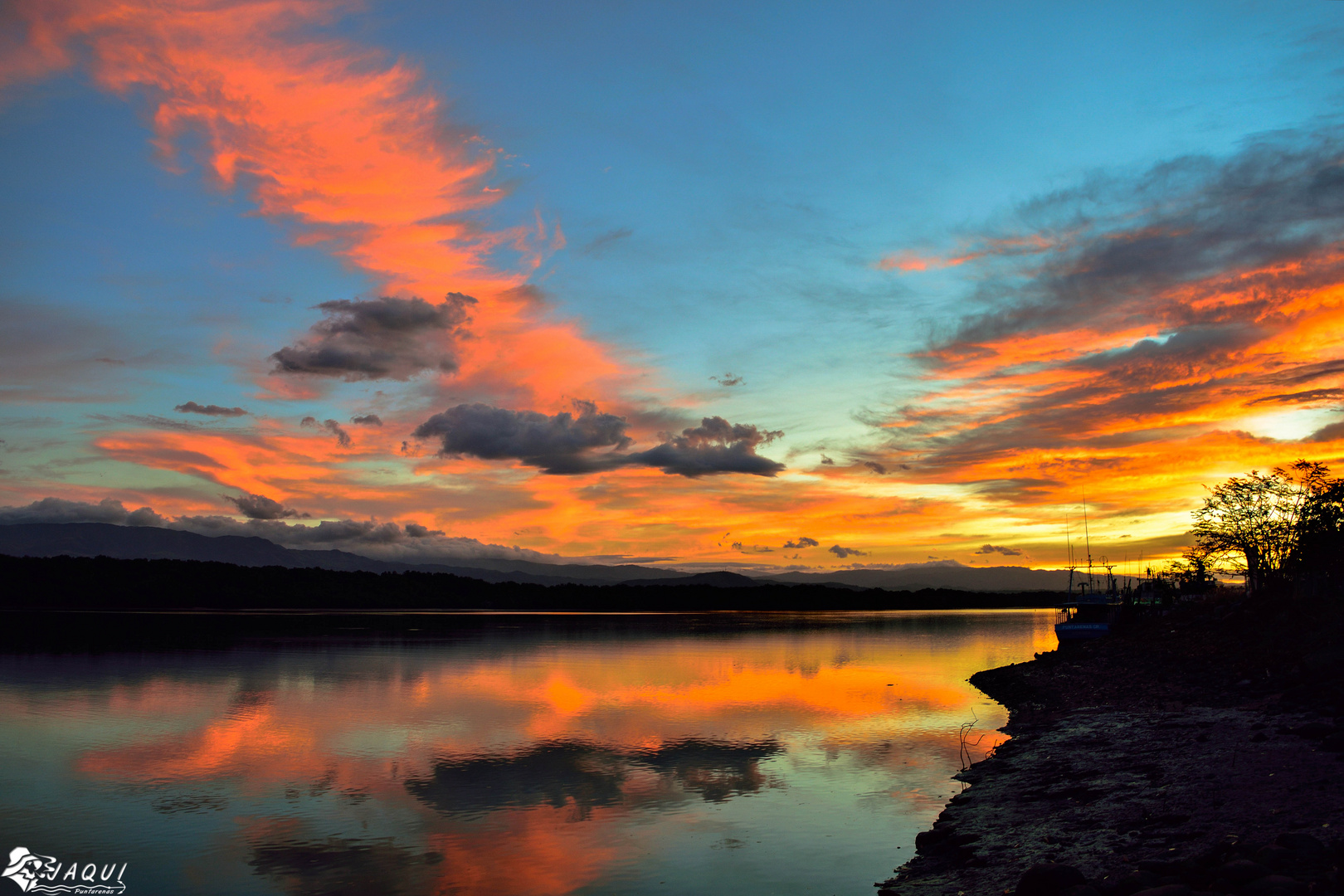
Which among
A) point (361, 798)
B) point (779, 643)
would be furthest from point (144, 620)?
point (361, 798)

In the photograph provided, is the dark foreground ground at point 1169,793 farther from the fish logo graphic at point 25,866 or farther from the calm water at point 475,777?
the fish logo graphic at point 25,866

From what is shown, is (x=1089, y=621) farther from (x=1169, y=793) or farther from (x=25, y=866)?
(x=25, y=866)

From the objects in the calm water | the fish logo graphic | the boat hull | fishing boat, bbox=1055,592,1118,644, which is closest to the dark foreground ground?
the calm water

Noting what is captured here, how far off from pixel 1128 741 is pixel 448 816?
21.7m

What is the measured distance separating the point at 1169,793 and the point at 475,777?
21.6 metres

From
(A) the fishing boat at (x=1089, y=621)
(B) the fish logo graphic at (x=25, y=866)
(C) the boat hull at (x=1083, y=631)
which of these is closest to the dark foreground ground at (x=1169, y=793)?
(B) the fish logo graphic at (x=25, y=866)

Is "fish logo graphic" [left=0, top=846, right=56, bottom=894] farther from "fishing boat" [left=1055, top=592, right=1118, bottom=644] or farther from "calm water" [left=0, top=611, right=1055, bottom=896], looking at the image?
"fishing boat" [left=1055, top=592, right=1118, bottom=644]

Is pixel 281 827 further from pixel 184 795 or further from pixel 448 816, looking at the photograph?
pixel 184 795

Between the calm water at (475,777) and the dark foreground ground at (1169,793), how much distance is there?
225cm

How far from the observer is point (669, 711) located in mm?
46344

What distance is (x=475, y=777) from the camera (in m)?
29.8

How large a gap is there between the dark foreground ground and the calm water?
2248 mm

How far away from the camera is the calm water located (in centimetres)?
1998

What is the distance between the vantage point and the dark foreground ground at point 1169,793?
1436 centimetres
